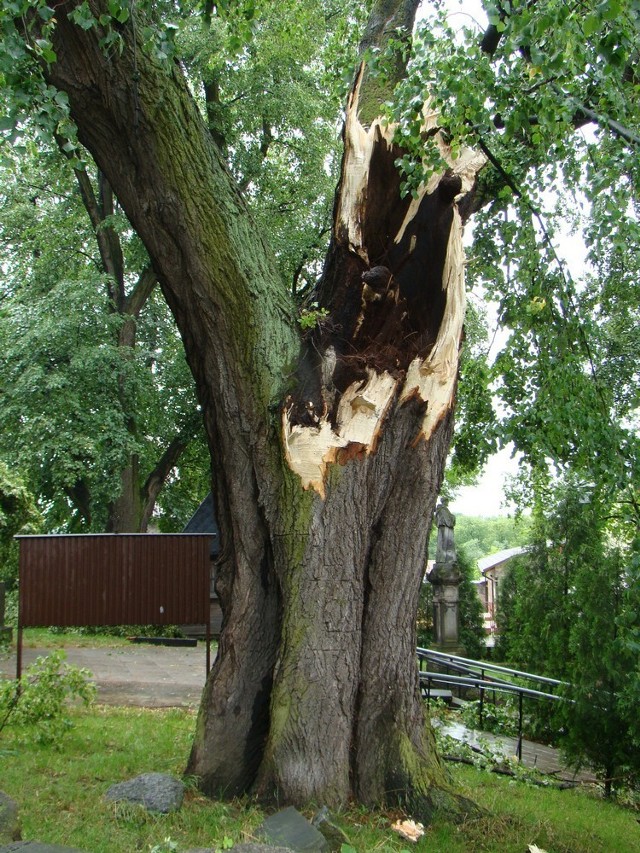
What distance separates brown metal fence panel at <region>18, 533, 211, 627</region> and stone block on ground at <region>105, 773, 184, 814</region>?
3480mm

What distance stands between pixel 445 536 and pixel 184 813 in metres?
19.0

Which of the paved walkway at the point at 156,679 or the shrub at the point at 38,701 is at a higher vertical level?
the shrub at the point at 38,701

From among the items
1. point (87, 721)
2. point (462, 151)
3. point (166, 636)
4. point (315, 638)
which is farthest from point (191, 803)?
point (166, 636)

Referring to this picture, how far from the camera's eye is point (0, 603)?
14828 millimetres

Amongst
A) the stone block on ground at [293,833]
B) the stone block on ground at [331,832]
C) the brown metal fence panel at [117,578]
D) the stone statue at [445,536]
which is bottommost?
the stone block on ground at [331,832]

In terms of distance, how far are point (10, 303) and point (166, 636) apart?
8.67 m

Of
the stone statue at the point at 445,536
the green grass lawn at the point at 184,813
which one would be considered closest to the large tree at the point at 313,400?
the green grass lawn at the point at 184,813

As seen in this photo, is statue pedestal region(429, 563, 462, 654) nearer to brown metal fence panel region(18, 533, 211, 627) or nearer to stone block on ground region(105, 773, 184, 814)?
brown metal fence panel region(18, 533, 211, 627)

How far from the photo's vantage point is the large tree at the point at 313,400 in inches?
199

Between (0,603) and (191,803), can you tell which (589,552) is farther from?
A: (0,603)

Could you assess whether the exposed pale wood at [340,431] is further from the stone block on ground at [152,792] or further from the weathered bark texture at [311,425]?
the stone block on ground at [152,792]

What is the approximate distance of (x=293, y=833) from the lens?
13.9 ft

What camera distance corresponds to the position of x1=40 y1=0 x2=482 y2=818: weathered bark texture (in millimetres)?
5070

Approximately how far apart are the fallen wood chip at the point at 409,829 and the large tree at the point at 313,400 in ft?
0.64
